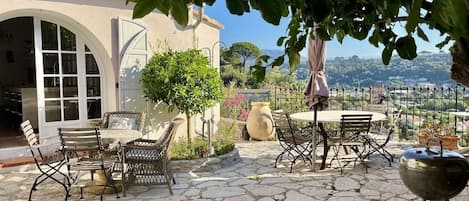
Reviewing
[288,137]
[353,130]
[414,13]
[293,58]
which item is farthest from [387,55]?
[288,137]

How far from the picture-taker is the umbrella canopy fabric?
6.00 meters

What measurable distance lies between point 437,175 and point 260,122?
20.0 feet

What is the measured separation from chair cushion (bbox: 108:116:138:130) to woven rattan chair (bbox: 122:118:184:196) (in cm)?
115

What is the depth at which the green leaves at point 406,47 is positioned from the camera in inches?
41.6

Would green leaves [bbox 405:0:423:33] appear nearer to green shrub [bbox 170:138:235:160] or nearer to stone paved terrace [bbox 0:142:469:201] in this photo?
stone paved terrace [bbox 0:142:469:201]

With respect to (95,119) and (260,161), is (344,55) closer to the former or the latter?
(260,161)

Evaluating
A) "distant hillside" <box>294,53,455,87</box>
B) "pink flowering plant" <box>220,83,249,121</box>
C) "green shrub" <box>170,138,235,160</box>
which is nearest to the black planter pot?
"green shrub" <box>170,138,235,160</box>

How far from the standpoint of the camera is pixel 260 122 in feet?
27.1

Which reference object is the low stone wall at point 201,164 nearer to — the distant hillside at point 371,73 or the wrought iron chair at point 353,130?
the wrought iron chair at point 353,130

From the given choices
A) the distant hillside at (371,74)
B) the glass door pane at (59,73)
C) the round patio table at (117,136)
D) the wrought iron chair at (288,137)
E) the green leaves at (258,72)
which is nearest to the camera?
the green leaves at (258,72)

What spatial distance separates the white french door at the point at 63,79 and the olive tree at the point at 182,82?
104 cm

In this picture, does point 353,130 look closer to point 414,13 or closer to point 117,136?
point 117,136

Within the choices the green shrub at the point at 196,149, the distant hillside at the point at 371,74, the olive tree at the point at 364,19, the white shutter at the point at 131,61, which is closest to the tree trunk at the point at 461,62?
the olive tree at the point at 364,19

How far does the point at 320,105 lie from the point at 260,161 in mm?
1434
